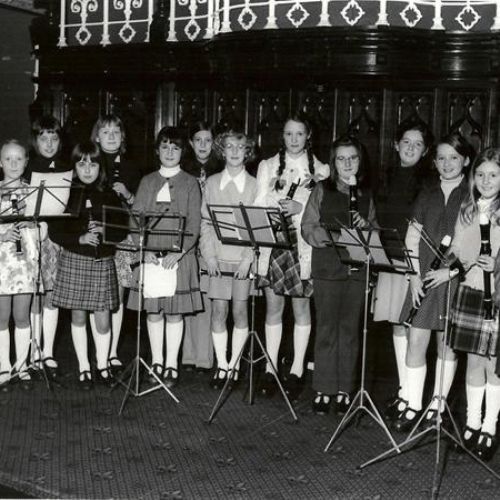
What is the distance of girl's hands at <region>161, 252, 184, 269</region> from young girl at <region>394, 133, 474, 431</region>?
1.37 metres

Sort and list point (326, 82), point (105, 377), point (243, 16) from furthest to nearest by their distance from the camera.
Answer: point (243, 16) → point (326, 82) → point (105, 377)

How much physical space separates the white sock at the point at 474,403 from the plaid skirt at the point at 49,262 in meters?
2.58

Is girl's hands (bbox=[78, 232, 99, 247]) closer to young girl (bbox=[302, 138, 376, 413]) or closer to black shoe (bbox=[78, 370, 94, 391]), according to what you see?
black shoe (bbox=[78, 370, 94, 391])

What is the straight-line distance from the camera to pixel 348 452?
4.17 metres

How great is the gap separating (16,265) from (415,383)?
7.92ft

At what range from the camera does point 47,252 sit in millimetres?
5309

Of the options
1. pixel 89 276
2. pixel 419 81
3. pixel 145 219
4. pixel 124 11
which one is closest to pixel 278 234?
pixel 145 219

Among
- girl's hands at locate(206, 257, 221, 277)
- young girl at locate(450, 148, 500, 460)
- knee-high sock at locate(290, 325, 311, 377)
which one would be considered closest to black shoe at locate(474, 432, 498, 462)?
young girl at locate(450, 148, 500, 460)

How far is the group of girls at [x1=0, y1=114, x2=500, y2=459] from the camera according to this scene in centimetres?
449

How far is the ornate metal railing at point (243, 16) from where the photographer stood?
6617mm

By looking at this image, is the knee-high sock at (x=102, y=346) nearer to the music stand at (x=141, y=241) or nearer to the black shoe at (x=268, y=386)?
the music stand at (x=141, y=241)

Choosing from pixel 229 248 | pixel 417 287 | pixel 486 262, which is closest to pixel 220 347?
pixel 229 248

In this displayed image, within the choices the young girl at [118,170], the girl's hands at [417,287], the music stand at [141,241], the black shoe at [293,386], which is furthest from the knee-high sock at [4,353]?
the girl's hands at [417,287]

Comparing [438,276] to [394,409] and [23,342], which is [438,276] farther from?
[23,342]
